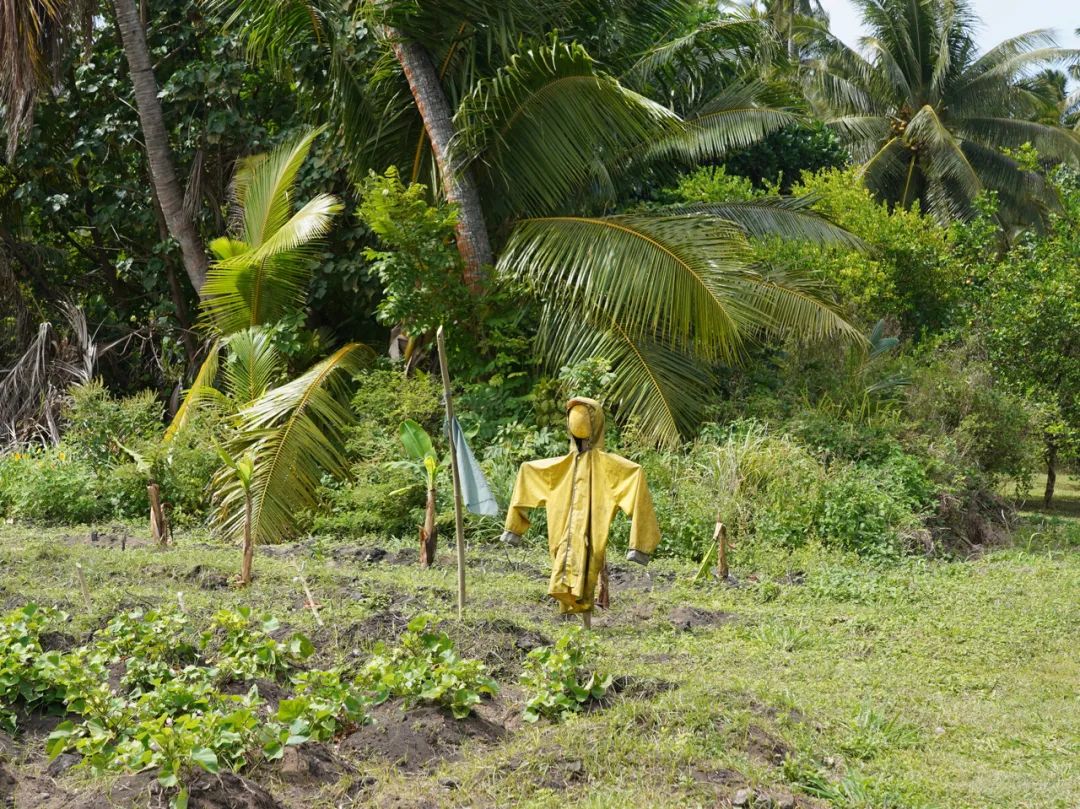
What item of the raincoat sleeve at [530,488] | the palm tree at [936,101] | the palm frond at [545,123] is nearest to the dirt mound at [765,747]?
the raincoat sleeve at [530,488]

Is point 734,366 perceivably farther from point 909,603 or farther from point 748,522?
point 909,603

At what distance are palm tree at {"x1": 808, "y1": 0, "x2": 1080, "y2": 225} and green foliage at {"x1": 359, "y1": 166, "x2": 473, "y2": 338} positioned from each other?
16.3m

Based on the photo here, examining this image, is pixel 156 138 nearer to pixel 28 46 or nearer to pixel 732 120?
pixel 28 46

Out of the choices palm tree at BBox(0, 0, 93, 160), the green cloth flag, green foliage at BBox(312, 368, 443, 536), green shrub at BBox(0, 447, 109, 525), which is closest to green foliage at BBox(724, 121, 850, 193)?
green foliage at BBox(312, 368, 443, 536)

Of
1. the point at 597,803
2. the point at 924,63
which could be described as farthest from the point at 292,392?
the point at 924,63

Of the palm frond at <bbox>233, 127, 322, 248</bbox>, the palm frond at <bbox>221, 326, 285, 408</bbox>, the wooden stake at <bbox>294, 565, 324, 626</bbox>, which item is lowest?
the wooden stake at <bbox>294, 565, 324, 626</bbox>

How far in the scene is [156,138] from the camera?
13781 mm

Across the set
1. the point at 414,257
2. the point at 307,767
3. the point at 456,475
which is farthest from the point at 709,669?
the point at 414,257

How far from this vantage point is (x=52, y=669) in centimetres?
489

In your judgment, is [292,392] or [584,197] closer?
[292,392]

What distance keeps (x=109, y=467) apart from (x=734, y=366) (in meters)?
6.41

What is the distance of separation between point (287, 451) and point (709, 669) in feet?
18.8

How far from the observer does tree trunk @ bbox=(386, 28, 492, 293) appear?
39.2 feet

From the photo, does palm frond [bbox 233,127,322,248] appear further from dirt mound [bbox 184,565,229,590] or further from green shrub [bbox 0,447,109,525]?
dirt mound [bbox 184,565,229,590]
